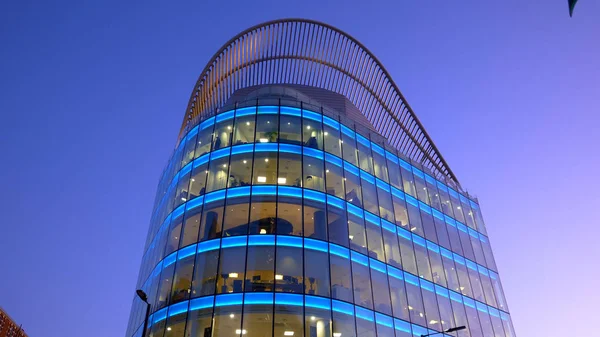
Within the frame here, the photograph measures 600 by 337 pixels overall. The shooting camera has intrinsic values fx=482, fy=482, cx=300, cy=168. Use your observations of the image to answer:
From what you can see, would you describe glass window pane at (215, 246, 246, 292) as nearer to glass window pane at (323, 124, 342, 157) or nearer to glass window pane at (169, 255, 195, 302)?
glass window pane at (169, 255, 195, 302)

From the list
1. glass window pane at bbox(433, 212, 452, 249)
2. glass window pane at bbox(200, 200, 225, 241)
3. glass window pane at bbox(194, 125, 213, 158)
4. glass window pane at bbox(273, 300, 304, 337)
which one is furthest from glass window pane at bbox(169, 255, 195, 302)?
glass window pane at bbox(433, 212, 452, 249)

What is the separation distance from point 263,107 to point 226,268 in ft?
45.4

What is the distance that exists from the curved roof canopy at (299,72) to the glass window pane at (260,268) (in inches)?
876

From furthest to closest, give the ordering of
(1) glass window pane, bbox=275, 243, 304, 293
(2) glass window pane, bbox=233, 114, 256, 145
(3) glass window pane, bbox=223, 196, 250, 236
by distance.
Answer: (2) glass window pane, bbox=233, 114, 256, 145 < (3) glass window pane, bbox=223, 196, 250, 236 < (1) glass window pane, bbox=275, 243, 304, 293

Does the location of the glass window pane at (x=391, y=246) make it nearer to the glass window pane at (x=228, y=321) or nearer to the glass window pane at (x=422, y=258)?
the glass window pane at (x=422, y=258)

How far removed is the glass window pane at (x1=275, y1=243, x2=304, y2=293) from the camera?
93.7 feet

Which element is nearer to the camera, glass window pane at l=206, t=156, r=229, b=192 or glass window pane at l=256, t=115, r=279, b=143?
glass window pane at l=206, t=156, r=229, b=192

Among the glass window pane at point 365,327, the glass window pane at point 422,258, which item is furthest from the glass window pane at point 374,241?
the glass window pane at point 365,327

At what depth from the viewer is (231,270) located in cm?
2903

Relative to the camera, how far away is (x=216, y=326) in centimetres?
2712

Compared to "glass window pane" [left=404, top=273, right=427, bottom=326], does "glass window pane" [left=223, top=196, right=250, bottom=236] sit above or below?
above

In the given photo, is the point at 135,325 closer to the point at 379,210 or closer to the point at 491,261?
the point at 379,210

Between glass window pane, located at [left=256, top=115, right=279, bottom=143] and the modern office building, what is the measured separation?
0.34ft

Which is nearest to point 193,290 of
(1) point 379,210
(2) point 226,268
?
(2) point 226,268
